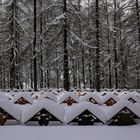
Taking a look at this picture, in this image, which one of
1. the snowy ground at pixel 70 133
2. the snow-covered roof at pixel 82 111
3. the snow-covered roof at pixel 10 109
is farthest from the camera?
the snow-covered roof at pixel 10 109

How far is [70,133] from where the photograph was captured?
930 centimetres

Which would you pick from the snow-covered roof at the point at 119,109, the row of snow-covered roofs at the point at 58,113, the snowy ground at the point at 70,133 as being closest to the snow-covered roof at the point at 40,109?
the row of snow-covered roofs at the point at 58,113

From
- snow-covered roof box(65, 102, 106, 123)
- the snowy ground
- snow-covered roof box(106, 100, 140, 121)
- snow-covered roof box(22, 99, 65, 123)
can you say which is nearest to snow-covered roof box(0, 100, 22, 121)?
snow-covered roof box(22, 99, 65, 123)

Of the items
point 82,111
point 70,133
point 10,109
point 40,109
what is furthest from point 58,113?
point 70,133

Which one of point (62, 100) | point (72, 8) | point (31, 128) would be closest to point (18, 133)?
point (31, 128)

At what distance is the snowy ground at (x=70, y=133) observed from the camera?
28.5 feet

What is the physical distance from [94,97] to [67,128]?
7.73 metres

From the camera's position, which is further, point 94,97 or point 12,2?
point 12,2

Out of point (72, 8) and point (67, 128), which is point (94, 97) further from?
point (72, 8)

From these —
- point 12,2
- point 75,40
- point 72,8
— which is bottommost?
point 75,40

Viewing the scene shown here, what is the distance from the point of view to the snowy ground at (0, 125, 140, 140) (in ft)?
28.5

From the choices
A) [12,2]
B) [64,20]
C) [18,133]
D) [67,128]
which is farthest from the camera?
[12,2]

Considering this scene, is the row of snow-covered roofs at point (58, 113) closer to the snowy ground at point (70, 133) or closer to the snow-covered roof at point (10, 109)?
the snow-covered roof at point (10, 109)

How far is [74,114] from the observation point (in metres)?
10.9
